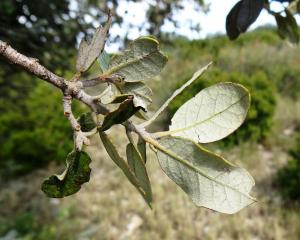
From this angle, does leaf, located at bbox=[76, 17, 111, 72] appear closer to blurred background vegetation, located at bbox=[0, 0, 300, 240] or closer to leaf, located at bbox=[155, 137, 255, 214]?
leaf, located at bbox=[155, 137, 255, 214]

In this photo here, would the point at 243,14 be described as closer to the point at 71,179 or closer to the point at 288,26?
the point at 288,26

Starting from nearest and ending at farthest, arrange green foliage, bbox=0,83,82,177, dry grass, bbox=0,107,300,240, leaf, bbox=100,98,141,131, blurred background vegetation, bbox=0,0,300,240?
1. leaf, bbox=100,98,141,131
2. blurred background vegetation, bbox=0,0,300,240
3. dry grass, bbox=0,107,300,240
4. green foliage, bbox=0,83,82,177

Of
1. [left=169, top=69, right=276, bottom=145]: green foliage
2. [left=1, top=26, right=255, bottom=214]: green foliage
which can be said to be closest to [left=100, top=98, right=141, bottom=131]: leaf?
[left=1, top=26, right=255, bottom=214]: green foliage

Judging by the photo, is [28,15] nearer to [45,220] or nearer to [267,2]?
[267,2]

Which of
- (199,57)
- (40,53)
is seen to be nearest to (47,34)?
(40,53)

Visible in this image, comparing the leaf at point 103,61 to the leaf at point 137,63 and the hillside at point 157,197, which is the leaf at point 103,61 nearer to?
the leaf at point 137,63

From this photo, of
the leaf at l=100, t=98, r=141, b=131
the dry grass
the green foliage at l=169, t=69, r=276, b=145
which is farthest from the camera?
the green foliage at l=169, t=69, r=276, b=145
